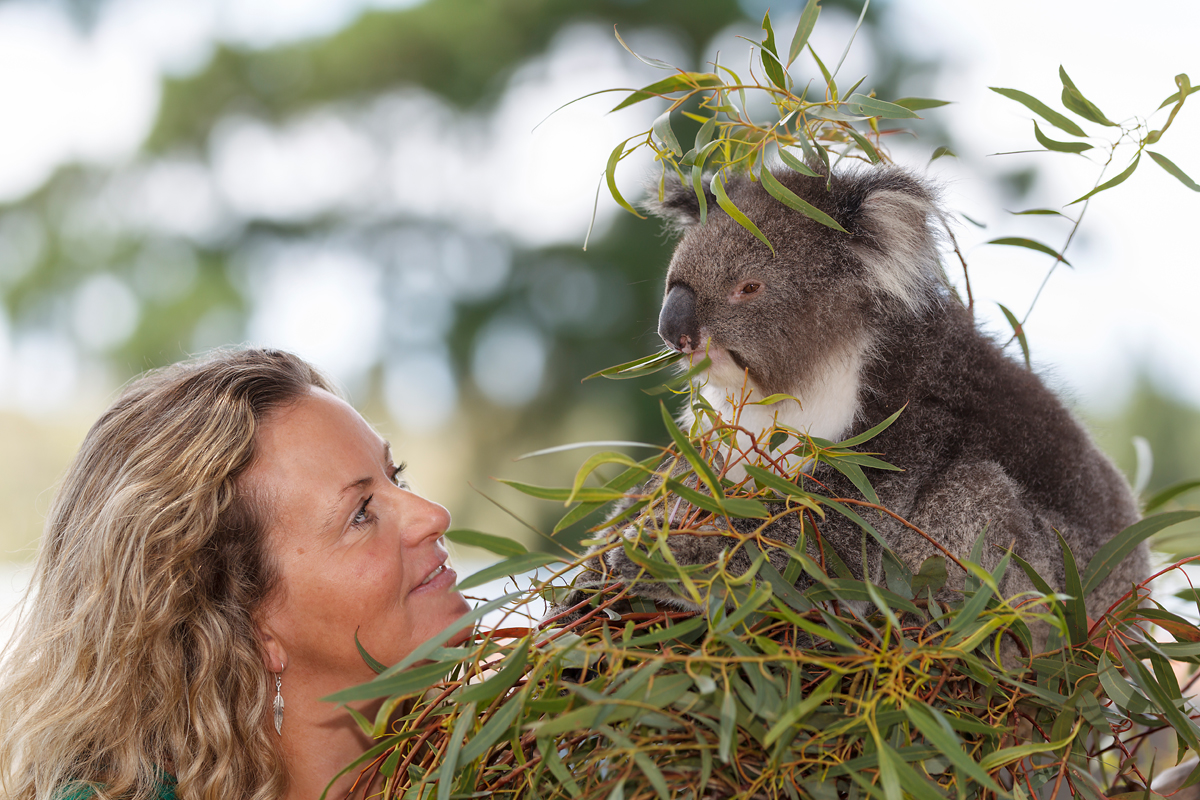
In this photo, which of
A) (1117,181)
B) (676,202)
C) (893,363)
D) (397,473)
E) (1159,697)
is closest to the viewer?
(1159,697)

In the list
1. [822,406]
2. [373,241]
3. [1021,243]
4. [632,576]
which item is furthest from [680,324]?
[373,241]

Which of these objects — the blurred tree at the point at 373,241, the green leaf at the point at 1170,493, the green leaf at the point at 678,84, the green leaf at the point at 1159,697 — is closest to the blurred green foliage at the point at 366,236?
the blurred tree at the point at 373,241

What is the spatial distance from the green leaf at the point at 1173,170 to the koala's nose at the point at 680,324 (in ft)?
2.46

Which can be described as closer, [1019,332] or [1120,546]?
[1120,546]

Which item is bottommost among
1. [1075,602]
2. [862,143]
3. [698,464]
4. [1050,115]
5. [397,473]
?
[397,473]

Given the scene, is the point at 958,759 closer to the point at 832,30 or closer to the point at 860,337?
the point at 860,337

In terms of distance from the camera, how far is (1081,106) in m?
1.23

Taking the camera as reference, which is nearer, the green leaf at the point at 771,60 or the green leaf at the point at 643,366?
the green leaf at the point at 771,60

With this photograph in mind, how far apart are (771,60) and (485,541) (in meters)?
0.77

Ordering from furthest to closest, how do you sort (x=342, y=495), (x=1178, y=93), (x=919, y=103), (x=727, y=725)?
(x=342, y=495), (x=919, y=103), (x=1178, y=93), (x=727, y=725)

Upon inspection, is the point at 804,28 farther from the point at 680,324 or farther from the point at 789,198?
the point at 680,324

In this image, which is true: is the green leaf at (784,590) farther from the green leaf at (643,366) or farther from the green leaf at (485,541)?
the green leaf at (643,366)

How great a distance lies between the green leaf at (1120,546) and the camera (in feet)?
3.72

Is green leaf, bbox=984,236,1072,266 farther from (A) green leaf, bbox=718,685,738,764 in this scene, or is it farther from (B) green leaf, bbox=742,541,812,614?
(A) green leaf, bbox=718,685,738,764
